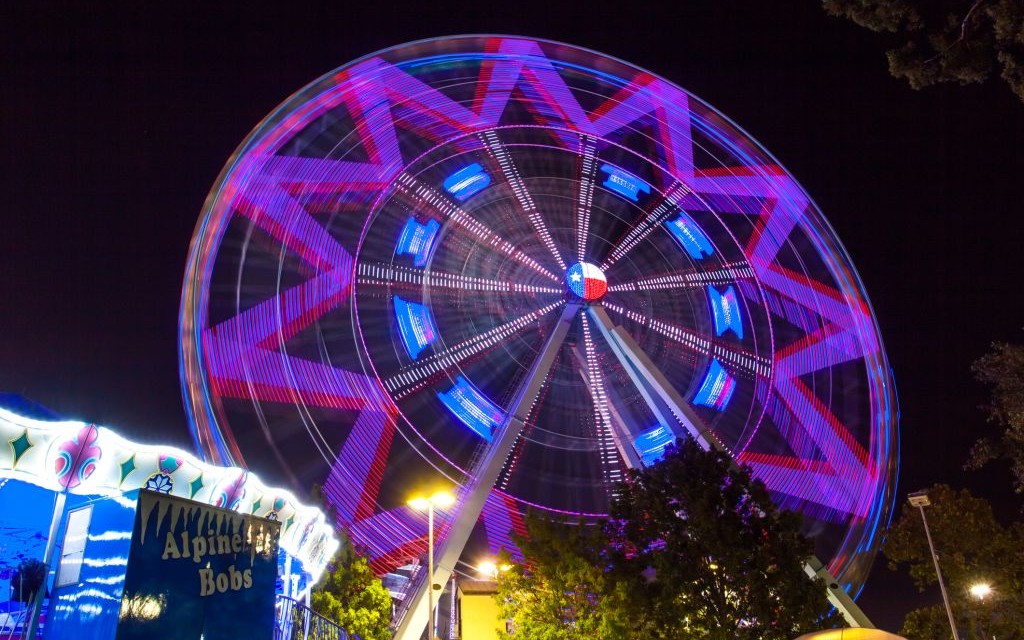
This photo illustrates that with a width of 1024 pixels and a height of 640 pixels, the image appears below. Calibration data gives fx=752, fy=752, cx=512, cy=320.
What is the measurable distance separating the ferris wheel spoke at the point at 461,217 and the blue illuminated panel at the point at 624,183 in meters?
2.49

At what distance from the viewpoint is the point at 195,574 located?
4996 millimetres

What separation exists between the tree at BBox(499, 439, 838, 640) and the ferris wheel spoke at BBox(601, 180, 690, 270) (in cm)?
499

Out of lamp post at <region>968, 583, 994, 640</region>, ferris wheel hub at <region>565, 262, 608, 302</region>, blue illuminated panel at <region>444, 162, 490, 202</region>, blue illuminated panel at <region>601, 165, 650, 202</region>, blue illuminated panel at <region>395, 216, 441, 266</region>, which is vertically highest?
blue illuminated panel at <region>601, 165, 650, 202</region>

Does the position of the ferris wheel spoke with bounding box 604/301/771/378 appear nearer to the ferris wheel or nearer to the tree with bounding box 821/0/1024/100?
the ferris wheel

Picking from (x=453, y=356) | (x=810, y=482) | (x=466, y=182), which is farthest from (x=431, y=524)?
(x=810, y=482)

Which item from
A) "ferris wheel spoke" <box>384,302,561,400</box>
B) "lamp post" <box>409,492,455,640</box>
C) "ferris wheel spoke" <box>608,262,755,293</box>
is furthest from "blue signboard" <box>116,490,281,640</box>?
"ferris wheel spoke" <box>608,262,755,293</box>

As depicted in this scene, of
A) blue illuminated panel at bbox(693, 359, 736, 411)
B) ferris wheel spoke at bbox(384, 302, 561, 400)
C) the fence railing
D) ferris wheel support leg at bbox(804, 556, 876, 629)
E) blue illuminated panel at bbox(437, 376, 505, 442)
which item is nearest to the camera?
the fence railing

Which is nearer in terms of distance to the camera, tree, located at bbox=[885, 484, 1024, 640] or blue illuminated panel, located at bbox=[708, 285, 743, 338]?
blue illuminated panel, located at bbox=[708, 285, 743, 338]

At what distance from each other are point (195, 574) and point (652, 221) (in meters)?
14.1

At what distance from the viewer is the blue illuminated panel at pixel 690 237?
1703cm

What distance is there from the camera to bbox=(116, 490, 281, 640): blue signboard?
4484 millimetres

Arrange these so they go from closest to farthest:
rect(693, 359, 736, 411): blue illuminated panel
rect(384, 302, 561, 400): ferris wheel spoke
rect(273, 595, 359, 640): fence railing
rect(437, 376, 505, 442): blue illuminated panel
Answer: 1. rect(273, 595, 359, 640): fence railing
2. rect(384, 302, 561, 400): ferris wheel spoke
3. rect(437, 376, 505, 442): blue illuminated panel
4. rect(693, 359, 736, 411): blue illuminated panel

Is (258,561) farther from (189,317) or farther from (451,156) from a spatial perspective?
(451,156)

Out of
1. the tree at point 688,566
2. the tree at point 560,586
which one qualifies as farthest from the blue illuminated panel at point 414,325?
the tree at point 688,566
